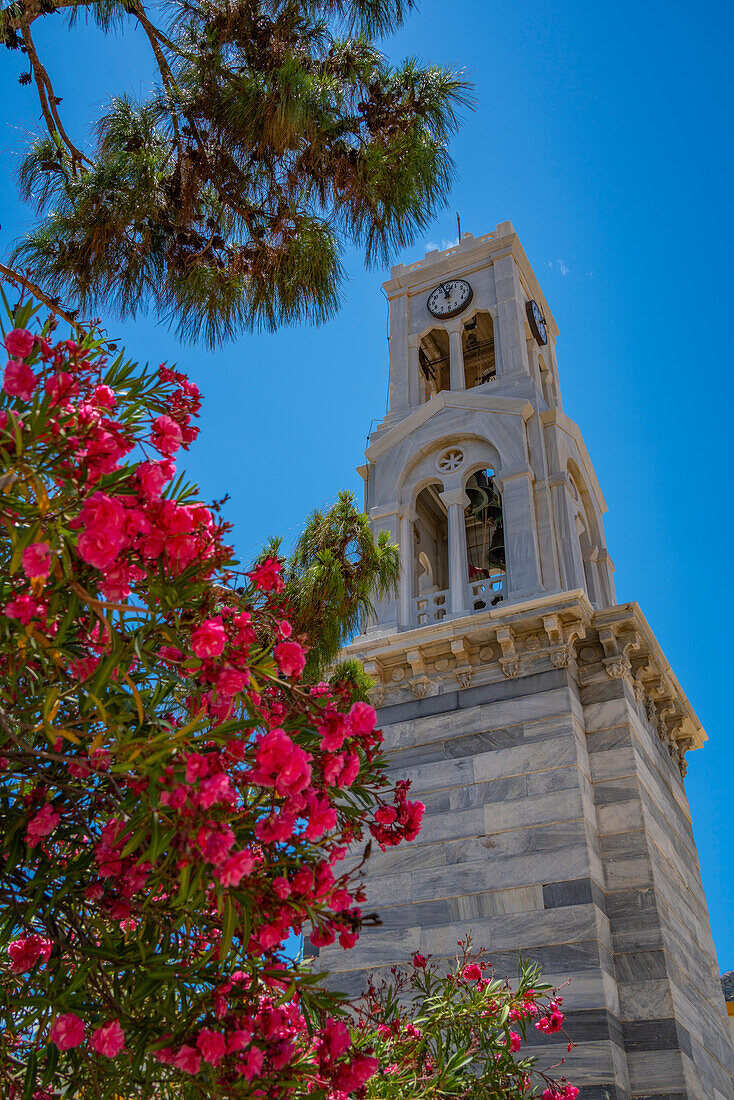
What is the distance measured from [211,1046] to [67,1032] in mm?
517

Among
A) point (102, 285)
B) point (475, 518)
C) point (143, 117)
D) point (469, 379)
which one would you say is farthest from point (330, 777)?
point (469, 379)

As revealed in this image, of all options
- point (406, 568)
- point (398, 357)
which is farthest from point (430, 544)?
point (398, 357)

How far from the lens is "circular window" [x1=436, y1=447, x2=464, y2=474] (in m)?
18.1

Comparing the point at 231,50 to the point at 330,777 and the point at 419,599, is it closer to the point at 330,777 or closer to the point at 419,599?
the point at 330,777

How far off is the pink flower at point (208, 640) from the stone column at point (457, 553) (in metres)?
12.7

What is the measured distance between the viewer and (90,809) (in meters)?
3.93

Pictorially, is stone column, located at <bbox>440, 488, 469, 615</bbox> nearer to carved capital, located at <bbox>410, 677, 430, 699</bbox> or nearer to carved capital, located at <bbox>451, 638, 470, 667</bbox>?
carved capital, located at <bbox>451, 638, 470, 667</bbox>

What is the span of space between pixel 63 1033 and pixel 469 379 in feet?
68.2

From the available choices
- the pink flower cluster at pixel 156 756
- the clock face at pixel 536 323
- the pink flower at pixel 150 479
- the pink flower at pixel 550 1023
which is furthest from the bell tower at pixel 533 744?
the pink flower at pixel 150 479

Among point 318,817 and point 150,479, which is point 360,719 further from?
point 150,479

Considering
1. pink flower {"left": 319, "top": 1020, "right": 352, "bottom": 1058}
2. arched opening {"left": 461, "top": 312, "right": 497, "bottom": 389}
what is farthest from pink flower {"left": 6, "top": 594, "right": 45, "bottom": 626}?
arched opening {"left": 461, "top": 312, "right": 497, "bottom": 389}

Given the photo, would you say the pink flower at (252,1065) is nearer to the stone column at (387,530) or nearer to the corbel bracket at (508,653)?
the corbel bracket at (508,653)

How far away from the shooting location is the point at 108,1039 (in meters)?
3.33

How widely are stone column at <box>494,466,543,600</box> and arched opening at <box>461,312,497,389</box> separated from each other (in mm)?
5714
